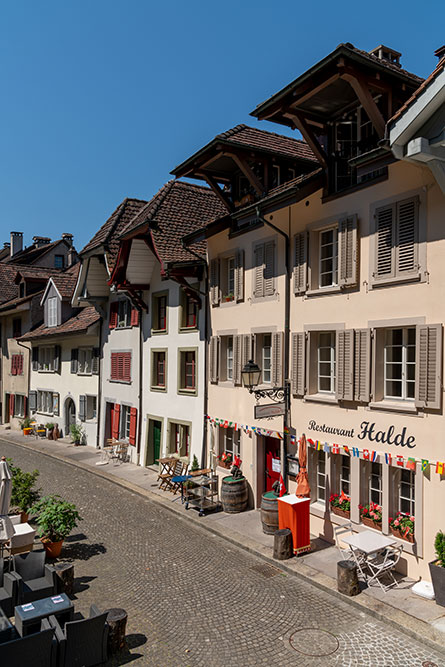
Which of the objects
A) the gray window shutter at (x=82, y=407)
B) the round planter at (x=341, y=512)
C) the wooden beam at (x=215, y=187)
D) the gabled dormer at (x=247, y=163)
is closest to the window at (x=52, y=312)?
the gray window shutter at (x=82, y=407)

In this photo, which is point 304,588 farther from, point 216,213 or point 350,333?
point 216,213

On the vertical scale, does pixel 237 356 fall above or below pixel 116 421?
above

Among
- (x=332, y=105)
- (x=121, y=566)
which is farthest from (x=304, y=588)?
(x=332, y=105)

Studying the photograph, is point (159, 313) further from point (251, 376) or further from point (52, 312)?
point (52, 312)

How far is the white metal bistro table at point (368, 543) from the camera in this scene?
10.7 m

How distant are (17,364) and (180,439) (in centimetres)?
2072

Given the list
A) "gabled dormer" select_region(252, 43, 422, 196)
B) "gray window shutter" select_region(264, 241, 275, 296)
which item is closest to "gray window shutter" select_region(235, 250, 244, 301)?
"gray window shutter" select_region(264, 241, 275, 296)

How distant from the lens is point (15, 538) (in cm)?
1192

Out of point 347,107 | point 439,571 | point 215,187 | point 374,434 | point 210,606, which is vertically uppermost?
point 347,107

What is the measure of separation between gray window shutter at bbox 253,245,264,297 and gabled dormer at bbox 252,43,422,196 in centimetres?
303

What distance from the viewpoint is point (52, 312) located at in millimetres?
31969

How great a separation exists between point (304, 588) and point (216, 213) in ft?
49.7

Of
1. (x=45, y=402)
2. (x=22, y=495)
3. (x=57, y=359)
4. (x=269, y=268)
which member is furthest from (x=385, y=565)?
(x=45, y=402)

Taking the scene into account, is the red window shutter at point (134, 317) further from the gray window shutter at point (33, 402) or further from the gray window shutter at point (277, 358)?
the gray window shutter at point (33, 402)
